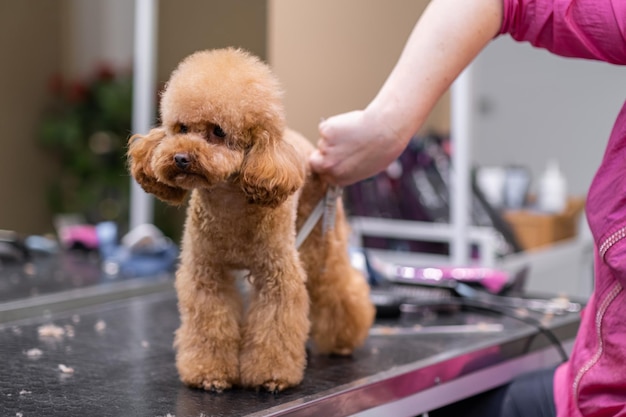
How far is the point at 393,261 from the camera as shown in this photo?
222cm

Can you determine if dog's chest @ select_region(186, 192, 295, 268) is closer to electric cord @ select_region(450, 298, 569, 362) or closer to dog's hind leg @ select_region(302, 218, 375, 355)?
dog's hind leg @ select_region(302, 218, 375, 355)

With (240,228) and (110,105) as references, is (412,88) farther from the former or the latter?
(110,105)

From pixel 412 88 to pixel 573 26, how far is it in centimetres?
18

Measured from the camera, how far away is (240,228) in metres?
0.88

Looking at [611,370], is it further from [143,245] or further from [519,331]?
[143,245]

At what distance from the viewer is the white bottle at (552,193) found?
250 cm

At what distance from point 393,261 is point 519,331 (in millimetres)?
940

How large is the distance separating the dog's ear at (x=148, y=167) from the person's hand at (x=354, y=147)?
0.71ft

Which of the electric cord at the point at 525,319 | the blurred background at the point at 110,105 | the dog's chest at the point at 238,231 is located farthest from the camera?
the blurred background at the point at 110,105

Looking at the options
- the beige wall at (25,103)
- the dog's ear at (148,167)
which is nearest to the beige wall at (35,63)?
the beige wall at (25,103)

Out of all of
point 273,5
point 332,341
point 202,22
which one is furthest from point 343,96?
point 332,341

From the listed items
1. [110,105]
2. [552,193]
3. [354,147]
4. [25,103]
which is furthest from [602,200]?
[25,103]

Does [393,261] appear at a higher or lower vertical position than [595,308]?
lower

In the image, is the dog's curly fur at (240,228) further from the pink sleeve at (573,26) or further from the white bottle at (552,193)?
the white bottle at (552,193)
